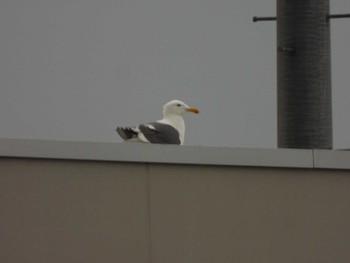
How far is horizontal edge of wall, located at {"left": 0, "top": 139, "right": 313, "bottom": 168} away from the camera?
959cm

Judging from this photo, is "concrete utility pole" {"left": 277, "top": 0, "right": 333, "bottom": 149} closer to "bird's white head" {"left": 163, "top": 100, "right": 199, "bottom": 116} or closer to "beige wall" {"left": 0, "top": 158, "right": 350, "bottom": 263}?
"bird's white head" {"left": 163, "top": 100, "right": 199, "bottom": 116}

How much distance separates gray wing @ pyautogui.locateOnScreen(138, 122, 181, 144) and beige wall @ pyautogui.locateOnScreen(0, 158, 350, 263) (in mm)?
2066

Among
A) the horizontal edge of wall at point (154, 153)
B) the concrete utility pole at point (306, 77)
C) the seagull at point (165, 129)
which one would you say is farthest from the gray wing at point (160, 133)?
the horizontal edge of wall at point (154, 153)

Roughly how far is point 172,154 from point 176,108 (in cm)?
500

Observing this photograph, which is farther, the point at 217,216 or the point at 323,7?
the point at 323,7

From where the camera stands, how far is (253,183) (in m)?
10.3

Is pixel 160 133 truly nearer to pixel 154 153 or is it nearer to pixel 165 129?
pixel 165 129

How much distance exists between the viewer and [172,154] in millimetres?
10000

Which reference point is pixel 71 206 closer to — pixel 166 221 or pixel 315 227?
pixel 166 221

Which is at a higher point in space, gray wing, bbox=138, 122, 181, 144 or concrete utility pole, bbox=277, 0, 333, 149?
concrete utility pole, bbox=277, 0, 333, 149

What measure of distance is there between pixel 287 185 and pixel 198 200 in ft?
2.58

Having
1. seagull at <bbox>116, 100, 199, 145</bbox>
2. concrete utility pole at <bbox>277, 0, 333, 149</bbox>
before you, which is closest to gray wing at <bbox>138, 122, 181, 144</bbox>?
seagull at <bbox>116, 100, 199, 145</bbox>

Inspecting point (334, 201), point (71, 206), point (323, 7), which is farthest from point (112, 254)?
point (323, 7)

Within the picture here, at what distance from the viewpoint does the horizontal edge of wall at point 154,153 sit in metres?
9.59
